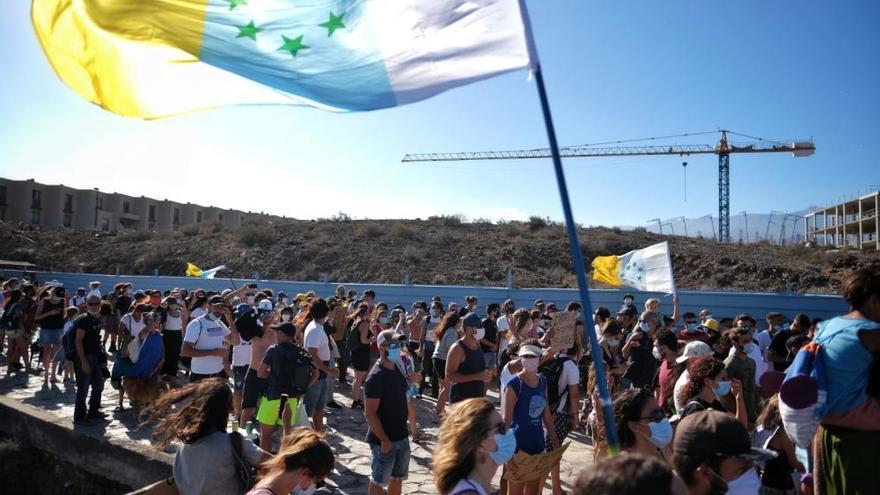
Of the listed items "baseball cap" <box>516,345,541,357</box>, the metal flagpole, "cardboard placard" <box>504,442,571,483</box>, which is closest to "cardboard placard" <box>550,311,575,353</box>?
"baseball cap" <box>516,345,541,357</box>

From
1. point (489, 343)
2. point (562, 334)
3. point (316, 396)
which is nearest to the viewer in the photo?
point (562, 334)

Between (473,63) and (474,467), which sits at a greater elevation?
(473,63)

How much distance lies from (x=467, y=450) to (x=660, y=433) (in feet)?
4.68

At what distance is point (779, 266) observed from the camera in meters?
30.5

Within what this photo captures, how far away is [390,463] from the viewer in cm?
501

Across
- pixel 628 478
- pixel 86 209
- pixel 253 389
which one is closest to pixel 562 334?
pixel 253 389

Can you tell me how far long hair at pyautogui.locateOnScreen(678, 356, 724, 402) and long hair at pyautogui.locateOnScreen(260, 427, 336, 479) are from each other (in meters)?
2.87

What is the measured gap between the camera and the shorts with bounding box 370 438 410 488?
5.00m

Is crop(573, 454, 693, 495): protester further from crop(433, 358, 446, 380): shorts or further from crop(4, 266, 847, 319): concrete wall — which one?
crop(4, 266, 847, 319): concrete wall

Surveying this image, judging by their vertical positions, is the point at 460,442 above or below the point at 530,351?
below

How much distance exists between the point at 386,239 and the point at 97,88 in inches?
1395

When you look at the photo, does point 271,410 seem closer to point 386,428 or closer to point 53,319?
point 386,428

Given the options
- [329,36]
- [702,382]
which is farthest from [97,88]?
[702,382]

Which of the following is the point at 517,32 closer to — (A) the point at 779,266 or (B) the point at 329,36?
(B) the point at 329,36
